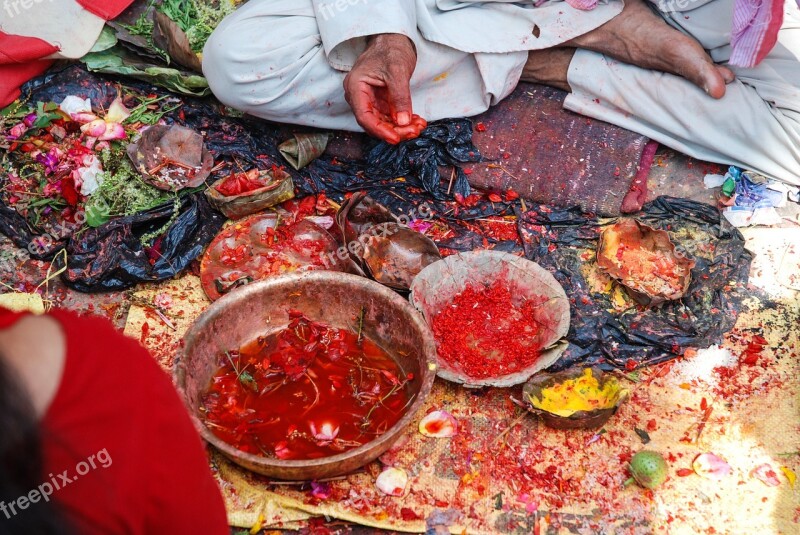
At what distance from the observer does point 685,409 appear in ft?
8.64

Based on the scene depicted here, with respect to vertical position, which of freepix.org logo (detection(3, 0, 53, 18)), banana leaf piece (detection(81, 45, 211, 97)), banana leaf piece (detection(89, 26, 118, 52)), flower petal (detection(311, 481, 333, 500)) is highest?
freepix.org logo (detection(3, 0, 53, 18))

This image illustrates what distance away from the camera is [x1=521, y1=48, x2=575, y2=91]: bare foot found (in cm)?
343

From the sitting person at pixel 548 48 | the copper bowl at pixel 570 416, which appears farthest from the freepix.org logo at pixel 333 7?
the copper bowl at pixel 570 416

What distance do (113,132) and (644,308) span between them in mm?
2542

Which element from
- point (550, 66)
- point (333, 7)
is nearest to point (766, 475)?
point (550, 66)

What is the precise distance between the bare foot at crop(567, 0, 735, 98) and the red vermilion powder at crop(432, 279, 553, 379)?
1.30m

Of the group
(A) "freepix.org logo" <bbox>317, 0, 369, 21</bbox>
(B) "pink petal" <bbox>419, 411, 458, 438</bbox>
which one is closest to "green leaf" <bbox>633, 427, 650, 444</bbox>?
(B) "pink petal" <bbox>419, 411, 458, 438</bbox>

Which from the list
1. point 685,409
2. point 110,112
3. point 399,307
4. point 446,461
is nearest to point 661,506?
point 685,409

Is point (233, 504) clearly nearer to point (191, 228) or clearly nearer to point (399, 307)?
point (399, 307)

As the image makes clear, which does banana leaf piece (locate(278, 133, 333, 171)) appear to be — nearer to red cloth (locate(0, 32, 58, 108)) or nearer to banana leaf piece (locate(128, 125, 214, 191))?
banana leaf piece (locate(128, 125, 214, 191))

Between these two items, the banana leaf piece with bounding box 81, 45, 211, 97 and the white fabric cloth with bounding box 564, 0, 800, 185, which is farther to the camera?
the banana leaf piece with bounding box 81, 45, 211, 97

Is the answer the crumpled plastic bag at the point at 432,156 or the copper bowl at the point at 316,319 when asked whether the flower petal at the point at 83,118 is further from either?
the copper bowl at the point at 316,319

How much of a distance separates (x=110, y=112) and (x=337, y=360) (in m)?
1.83

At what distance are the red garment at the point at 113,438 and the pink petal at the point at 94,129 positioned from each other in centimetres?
243
